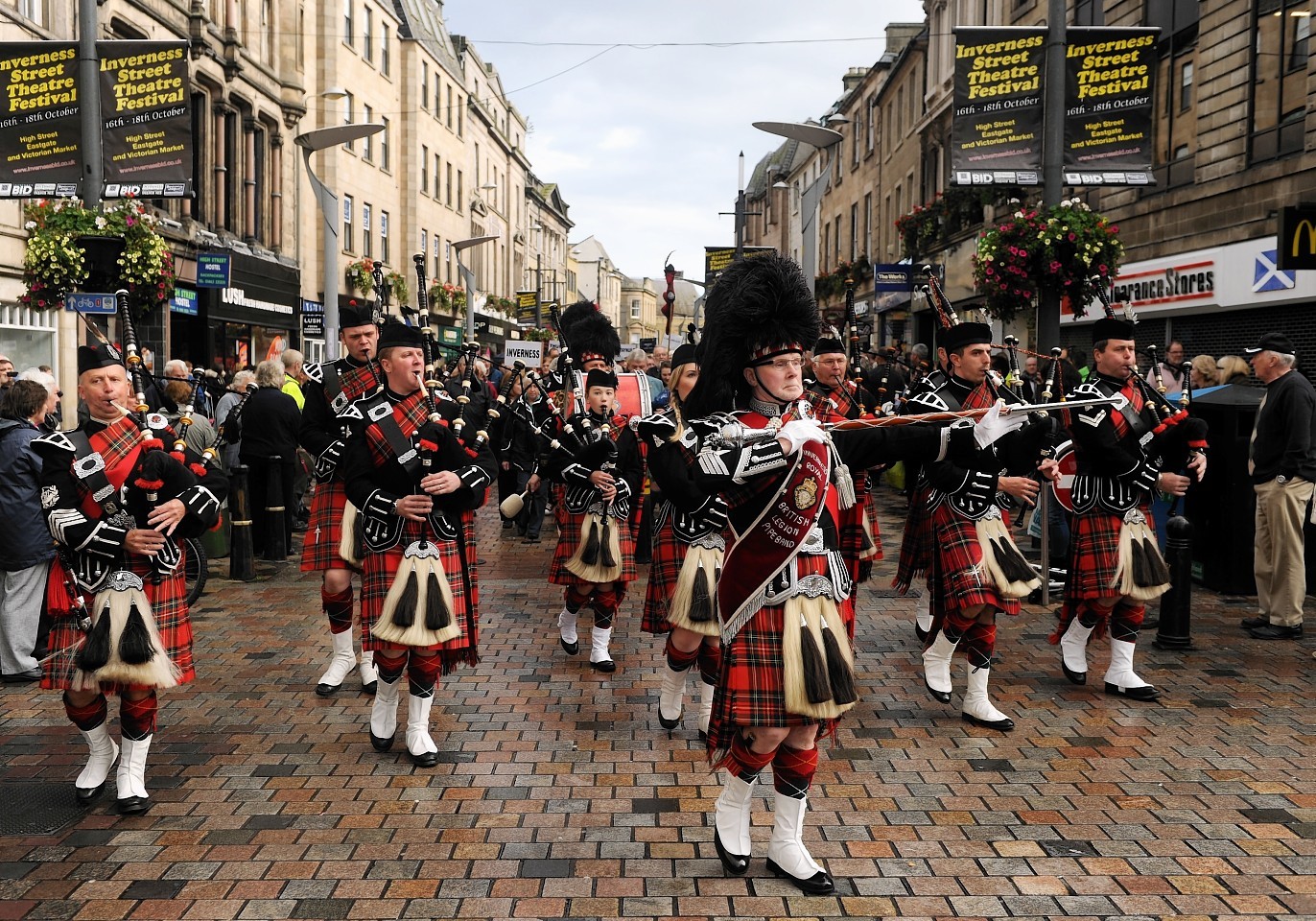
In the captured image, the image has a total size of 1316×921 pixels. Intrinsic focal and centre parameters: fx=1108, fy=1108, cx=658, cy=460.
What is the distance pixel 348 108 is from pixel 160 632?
115 ft

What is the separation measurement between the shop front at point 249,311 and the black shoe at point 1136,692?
2130 centimetres

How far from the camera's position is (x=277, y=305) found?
3014 cm

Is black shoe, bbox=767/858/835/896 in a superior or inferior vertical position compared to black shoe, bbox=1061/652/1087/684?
inferior

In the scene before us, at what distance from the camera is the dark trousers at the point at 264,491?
11.2 meters

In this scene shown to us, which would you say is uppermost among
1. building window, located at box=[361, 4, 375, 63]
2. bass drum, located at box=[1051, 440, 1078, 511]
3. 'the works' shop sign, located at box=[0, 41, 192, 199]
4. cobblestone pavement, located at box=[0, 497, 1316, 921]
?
building window, located at box=[361, 4, 375, 63]

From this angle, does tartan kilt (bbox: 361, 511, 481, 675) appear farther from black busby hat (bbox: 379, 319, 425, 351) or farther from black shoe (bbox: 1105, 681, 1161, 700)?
black shoe (bbox: 1105, 681, 1161, 700)

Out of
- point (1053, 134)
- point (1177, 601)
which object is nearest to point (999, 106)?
point (1053, 134)

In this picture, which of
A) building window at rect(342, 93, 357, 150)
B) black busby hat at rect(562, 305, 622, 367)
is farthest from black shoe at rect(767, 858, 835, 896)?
building window at rect(342, 93, 357, 150)

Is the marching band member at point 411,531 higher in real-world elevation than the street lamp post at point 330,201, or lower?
lower

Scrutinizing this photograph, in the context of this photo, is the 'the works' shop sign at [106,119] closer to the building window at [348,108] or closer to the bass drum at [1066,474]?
the bass drum at [1066,474]

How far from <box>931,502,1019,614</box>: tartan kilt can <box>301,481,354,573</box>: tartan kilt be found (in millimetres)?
3498

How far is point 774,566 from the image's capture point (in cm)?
415

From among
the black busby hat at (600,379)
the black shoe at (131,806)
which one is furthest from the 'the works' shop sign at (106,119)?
the black shoe at (131,806)

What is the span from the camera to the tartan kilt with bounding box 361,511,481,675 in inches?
221
